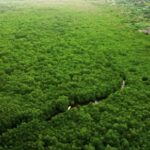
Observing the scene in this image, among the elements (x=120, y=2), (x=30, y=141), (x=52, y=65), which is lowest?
(x=30, y=141)

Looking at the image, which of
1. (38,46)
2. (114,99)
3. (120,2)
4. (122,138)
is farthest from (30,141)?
(120,2)

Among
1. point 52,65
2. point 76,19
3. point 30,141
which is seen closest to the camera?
point 30,141

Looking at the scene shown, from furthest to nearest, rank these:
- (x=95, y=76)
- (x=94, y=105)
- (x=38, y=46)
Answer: (x=38, y=46) < (x=95, y=76) < (x=94, y=105)

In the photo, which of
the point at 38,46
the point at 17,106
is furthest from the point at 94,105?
the point at 38,46

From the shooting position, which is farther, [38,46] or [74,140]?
[38,46]

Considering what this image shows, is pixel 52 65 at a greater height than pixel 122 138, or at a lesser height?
greater

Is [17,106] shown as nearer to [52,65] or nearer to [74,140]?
[74,140]
